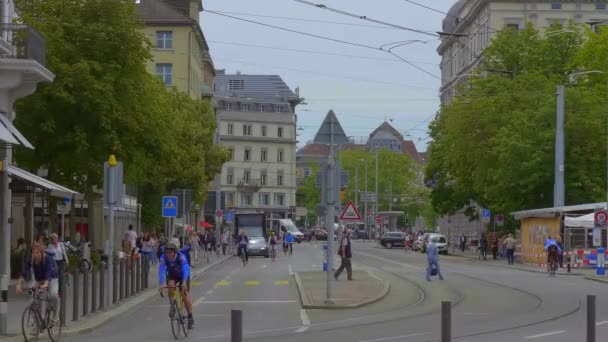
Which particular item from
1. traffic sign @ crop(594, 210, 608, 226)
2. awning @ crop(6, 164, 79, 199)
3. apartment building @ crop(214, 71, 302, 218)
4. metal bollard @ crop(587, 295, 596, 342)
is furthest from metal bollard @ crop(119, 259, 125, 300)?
apartment building @ crop(214, 71, 302, 218)

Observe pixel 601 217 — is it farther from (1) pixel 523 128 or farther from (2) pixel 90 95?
(2) pixel 90 95

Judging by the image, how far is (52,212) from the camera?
4153cm

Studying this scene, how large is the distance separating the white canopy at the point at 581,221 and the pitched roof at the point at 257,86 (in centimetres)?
10582

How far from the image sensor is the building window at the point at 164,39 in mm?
97188

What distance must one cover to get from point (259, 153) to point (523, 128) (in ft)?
282

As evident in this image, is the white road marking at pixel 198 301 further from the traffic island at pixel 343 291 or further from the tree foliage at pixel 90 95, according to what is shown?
the tree foliage at pixel 90 95

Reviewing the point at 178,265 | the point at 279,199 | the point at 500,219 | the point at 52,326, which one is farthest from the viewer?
the point at 279,199

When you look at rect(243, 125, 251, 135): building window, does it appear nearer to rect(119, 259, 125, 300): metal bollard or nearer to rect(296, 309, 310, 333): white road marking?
rect(119, 259, 125, 300): metal bollard

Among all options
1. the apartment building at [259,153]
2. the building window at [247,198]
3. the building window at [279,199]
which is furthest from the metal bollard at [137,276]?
the building window at [279,199]

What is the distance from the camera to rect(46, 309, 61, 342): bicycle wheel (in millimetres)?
20172

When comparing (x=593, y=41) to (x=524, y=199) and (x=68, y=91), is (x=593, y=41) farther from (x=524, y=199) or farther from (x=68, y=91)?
(x=68, y=91)

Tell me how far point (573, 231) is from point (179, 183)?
21612mm

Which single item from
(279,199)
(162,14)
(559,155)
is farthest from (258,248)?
(279,199)

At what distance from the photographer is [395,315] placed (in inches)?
1064
